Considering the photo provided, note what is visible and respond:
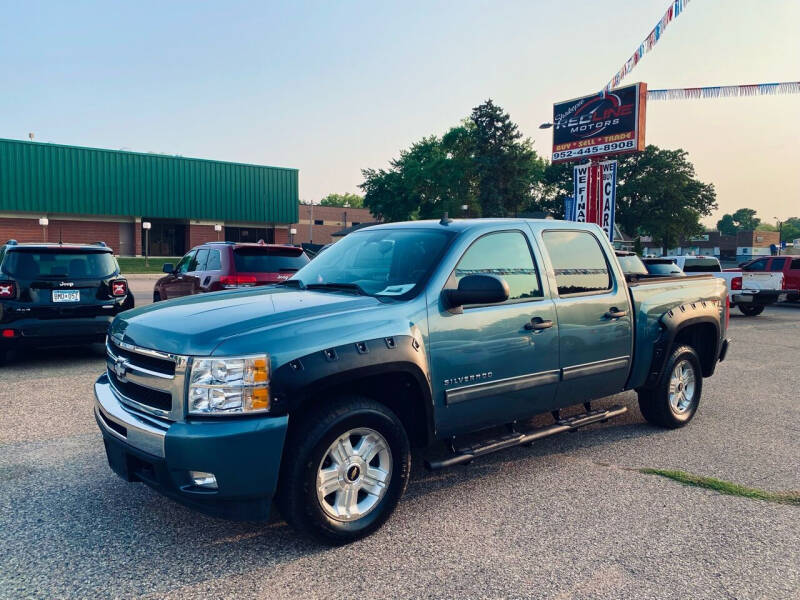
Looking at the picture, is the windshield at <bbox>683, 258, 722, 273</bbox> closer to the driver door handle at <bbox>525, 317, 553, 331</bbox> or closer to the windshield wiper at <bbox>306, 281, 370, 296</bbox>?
the driver door handle at <bbox>525, 317, 553, 331</bbox>

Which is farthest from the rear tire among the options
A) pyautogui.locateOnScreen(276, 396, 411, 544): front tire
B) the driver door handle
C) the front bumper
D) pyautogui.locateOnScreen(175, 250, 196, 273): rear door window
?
pyautogui.locateOnScreen(175, 250, 196, 273): rear door window

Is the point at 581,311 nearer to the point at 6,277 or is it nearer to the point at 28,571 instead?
the point at 28,571

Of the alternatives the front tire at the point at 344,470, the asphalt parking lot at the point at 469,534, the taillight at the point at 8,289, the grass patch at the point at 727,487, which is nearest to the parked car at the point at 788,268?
the asphalt parking lot at the point at 469,534

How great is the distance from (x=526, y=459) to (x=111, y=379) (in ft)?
9.95

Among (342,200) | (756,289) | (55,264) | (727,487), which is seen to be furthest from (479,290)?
(342,200)

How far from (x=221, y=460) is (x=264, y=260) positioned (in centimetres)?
683

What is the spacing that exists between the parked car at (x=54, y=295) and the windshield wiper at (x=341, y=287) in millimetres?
4882

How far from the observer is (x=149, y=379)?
324 cm

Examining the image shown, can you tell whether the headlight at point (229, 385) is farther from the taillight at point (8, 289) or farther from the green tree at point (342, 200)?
the green tree at point (342, 200)

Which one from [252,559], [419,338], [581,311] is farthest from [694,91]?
[252,559]

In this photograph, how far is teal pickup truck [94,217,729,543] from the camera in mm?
3004

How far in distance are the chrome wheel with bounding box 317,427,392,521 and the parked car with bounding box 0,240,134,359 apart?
586cm

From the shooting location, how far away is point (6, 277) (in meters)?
7.55

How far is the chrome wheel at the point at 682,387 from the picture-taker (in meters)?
5.54
